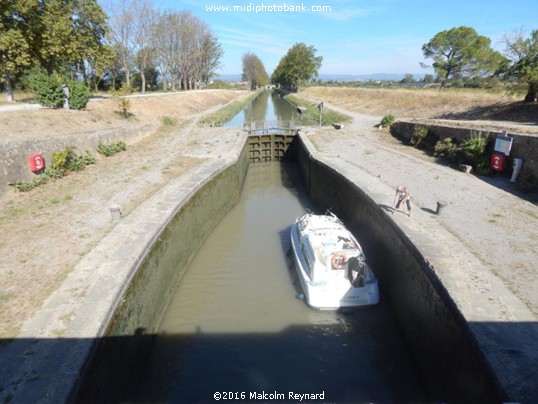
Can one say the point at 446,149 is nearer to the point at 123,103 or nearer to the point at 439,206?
the point at 439,206

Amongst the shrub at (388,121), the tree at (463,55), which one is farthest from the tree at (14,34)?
the tree at (463,55)

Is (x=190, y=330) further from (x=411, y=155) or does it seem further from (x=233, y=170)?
(x=411, y=155)

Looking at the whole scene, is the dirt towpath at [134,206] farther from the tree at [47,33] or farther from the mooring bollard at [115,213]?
the tree at [47,33]

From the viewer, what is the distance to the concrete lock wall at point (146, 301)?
536 centimetres

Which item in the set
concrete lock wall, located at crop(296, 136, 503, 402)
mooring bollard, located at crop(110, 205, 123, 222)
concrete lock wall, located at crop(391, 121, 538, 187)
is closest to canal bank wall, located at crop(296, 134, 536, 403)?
concrete lock wall, located at crop(296, 136, 503, 402)

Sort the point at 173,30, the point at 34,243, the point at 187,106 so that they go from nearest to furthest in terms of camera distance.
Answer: the point at 34,243 < the point at 187,106 < the point at 173,30

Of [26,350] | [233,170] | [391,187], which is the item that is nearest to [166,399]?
[26,350]

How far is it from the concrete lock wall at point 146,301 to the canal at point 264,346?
0.44 metres

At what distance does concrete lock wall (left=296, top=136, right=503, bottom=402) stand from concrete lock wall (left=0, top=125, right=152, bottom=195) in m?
Result: 11.9

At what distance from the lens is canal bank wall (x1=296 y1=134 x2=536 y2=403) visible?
4.72 metres

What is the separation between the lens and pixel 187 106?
38844 millimetres

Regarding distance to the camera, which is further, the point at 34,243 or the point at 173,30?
the point at 173,30

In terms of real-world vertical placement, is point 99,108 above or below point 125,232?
above

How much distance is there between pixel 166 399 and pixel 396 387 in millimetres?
4603
